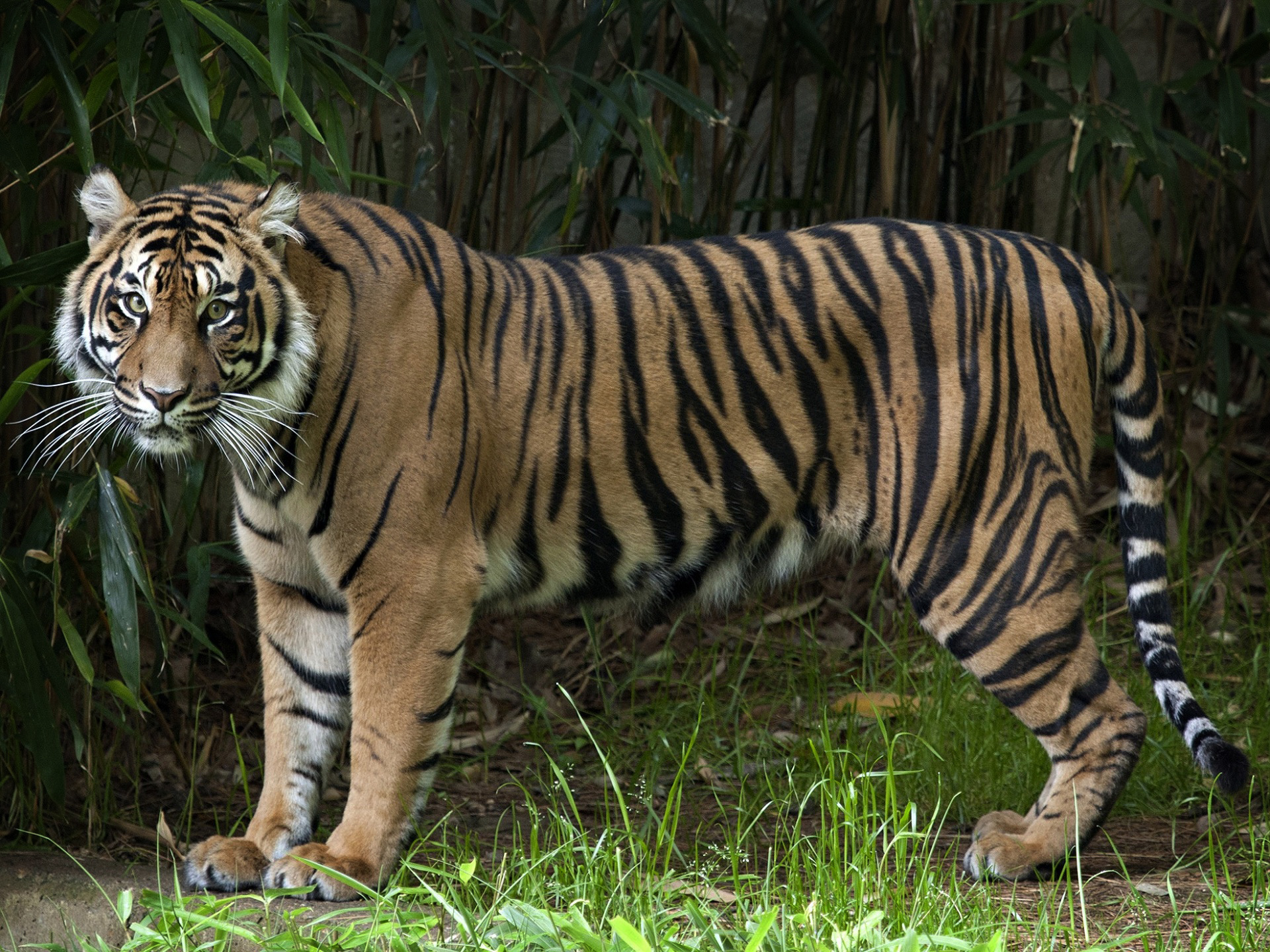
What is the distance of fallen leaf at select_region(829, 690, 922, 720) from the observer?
383 centimetres

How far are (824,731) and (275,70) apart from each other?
167 cm

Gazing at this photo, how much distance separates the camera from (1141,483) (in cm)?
326

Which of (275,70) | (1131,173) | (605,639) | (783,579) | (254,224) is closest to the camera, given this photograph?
(275,70)

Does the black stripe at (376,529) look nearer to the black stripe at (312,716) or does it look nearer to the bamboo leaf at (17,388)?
the black stripe at (312,716)

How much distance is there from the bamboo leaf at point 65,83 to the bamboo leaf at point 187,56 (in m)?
0.25

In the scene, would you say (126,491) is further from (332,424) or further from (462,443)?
(462,443)

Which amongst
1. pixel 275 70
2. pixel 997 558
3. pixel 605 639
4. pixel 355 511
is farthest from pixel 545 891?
pixel 605 639

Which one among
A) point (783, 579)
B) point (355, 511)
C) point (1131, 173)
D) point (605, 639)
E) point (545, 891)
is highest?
point (1131, 173)

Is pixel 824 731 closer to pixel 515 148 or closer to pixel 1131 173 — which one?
pixel 1131 173

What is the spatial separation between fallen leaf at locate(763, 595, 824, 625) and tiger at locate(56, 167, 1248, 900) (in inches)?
52.0

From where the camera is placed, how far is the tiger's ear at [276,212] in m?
2.83

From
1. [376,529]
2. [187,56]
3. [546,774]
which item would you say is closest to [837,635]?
[546,774]

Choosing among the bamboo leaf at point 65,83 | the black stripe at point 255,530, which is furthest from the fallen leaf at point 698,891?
the bamboo leaf at point 65,83

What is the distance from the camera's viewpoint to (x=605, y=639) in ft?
15.8
